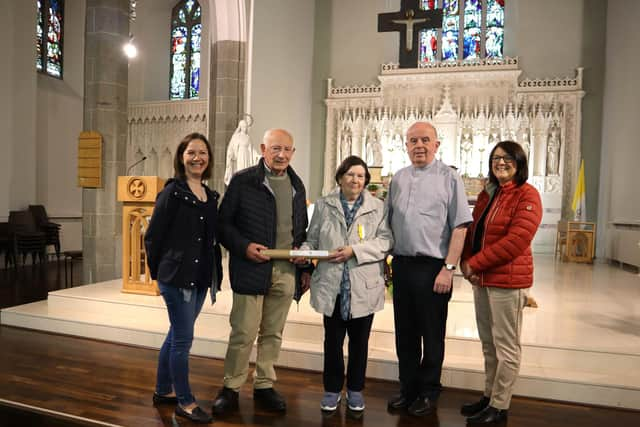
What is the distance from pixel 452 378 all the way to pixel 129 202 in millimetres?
3365

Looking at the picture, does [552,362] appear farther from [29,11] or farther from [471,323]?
[29,11]

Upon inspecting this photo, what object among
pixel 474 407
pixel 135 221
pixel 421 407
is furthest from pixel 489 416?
pixel 135 221

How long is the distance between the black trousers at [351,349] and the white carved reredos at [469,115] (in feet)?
27.0

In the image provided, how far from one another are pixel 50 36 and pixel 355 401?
10.9m

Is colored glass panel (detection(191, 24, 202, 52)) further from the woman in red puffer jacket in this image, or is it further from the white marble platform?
the woman in red puffer jacket

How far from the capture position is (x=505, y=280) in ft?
7.96

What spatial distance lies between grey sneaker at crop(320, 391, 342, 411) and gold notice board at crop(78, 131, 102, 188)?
4843 mm

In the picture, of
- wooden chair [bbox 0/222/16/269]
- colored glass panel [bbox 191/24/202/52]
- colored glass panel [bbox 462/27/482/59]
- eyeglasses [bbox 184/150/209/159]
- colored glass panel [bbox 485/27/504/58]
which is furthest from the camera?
colored glass panel [bbox 191/24/202/52]

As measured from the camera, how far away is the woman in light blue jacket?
8.10 ft

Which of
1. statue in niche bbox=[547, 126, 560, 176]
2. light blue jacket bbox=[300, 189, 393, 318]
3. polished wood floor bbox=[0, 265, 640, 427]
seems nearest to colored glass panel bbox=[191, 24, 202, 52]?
statue in niche bbox=[547, 126, 560, 176]

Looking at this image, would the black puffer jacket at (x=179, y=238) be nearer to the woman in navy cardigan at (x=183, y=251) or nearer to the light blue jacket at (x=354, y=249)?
the woman in navy cardigan at (x=183, y=251)

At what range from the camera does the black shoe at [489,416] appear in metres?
2.48

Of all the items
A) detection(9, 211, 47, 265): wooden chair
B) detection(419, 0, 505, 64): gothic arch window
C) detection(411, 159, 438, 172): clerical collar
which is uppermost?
detection(419, 0, 505, 64): gothic arch window

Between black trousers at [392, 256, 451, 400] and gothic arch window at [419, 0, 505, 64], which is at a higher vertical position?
gothic arch window at [419, 0, 505, 64]
